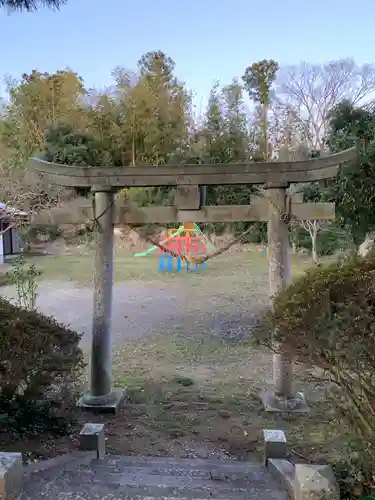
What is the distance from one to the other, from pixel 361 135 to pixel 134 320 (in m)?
4.67

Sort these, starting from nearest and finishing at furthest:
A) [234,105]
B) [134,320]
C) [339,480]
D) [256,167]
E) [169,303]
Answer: [339,480] < [256,167] < [134,320] < [169,303] < [234,105]

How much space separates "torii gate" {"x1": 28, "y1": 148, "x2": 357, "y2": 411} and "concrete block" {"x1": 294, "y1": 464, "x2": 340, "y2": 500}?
1.73 metres

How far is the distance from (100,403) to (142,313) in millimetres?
4008

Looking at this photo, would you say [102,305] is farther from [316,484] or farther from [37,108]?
[37,108]

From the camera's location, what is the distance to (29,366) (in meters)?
2.22

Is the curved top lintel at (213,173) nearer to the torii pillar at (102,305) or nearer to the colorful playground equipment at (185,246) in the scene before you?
the torii pillar at (102,305)

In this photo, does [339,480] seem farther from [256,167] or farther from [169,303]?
[169,303]

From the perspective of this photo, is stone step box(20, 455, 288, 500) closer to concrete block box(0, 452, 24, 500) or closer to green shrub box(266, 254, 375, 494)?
concrete block box(0, 452, 24, 500)

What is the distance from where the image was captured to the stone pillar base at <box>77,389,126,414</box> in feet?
10.9


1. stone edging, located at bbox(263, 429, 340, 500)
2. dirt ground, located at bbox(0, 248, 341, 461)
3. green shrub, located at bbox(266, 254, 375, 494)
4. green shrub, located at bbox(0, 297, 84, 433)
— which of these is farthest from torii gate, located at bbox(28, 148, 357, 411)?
stone edging, located at bbox(263, 429, 340, 500)

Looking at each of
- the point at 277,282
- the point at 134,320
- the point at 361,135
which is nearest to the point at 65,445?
the point at 277,282

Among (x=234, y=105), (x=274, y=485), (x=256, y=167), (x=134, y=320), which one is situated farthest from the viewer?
(x=234, y=105)

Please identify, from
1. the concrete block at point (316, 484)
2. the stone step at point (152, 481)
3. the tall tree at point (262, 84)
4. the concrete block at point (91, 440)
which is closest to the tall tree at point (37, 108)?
the tall tree at point (262, 84)

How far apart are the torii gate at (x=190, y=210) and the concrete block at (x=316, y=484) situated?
5.69 feet
